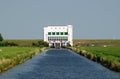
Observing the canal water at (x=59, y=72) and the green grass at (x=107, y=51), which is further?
the green grass at (x=107, y=51)

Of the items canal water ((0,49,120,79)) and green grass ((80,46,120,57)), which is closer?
canal water ((0,49,120,79))

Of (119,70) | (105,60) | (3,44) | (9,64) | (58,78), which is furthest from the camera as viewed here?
(3,44)

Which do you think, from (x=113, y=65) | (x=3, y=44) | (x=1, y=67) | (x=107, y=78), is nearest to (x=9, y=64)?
(x=1, y=67)

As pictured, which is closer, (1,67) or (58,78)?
(58,78)

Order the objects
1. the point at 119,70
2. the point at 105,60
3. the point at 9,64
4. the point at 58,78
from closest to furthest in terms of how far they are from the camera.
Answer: the point at 58,78 < the point at 119,70 < the point at 9,64 < the point at 105,60

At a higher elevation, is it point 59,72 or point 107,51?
point 107,51

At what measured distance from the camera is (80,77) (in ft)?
146

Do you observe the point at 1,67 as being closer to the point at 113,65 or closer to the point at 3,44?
the point at 113,65

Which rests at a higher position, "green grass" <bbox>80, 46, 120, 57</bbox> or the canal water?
"green grass" <bbox>80, 46, 120, 57</bbox>

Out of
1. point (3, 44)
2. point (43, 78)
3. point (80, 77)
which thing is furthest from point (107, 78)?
point (3, 44)

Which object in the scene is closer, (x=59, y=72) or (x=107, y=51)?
(x=59, y=72)

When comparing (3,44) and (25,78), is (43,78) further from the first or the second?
(3,44)

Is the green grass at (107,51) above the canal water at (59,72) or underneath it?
above

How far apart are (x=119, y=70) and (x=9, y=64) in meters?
14.7
